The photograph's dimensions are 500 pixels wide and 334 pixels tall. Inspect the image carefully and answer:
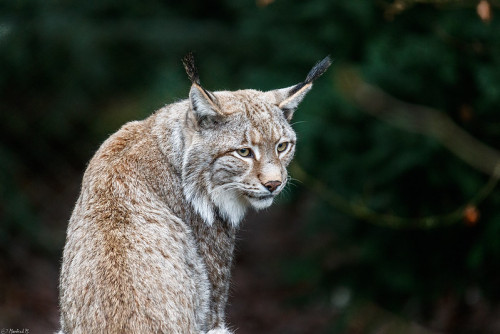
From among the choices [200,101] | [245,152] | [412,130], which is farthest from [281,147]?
[412,130]

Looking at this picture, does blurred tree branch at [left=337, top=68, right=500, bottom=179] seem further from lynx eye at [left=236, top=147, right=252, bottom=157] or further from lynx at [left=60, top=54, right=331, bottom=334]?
lynx eye at [left=236, top=147, right=252, bottom=157]

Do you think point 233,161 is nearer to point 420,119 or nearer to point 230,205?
point 230,205

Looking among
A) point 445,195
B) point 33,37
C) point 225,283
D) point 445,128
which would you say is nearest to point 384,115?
point 445,128

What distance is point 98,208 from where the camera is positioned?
14.0 feet

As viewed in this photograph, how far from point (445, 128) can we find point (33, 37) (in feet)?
19.3

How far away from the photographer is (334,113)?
869 cm

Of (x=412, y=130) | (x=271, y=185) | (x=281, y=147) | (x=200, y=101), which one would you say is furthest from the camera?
(x=412, y=130)

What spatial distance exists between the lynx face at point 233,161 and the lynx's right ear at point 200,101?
0.10ft

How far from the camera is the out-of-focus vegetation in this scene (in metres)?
7.99

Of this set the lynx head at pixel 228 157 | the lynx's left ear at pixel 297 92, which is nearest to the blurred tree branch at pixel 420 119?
the lynx's left ear at pixel 297 92

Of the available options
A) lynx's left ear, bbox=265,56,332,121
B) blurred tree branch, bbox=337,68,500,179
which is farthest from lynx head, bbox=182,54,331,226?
blurred tree branch, bbox=337,68,500,179

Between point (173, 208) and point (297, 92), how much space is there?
1201 mm

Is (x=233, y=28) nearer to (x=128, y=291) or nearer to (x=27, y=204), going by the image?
(x=27, y=204)

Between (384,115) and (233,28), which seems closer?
(384,115)
